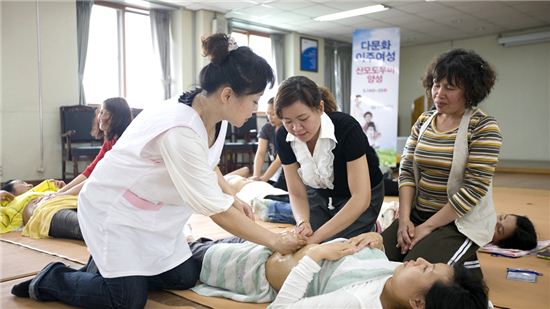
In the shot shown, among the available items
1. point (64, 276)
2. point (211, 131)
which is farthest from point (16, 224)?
point (211, 131)

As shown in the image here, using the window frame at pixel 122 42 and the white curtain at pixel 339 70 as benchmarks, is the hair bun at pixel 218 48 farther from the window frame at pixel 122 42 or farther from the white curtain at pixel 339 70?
the white curtain at pixel 339 70

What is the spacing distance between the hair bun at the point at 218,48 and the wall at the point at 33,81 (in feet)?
17.0

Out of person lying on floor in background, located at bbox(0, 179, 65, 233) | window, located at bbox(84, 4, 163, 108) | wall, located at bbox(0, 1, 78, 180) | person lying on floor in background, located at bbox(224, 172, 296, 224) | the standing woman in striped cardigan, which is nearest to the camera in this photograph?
the standing woman in striped cardigan

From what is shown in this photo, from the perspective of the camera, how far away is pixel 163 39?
707 cm

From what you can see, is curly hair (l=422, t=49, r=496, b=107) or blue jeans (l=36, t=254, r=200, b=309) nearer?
blue jeans (l=36, t=254, r=200, b=309)

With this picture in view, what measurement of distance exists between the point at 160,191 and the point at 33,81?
5.14 metres

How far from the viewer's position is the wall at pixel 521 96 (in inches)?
363

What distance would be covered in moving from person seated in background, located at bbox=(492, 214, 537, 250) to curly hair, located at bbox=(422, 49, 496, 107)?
1.03 meters

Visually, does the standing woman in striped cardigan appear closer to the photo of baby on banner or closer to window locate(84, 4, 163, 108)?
the photo of baby on banner

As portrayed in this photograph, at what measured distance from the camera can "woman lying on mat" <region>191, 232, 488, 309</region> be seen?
1241 mm

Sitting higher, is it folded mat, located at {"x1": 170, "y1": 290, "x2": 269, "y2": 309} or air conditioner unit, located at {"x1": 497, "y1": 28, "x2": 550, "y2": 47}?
air conditioner unit, located at {"x1": 497, "y1": 28, "x2": 550, "y2": 47}

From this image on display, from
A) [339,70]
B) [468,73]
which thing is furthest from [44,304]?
[339,70]

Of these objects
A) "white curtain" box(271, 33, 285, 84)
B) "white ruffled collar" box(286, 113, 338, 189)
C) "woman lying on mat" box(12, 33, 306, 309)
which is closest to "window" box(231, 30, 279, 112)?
"white curtain" box(271, 33, 285, 84)

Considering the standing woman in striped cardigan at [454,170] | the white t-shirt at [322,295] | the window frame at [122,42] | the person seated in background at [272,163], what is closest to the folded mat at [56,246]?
the white t-shirt at [322,295]
